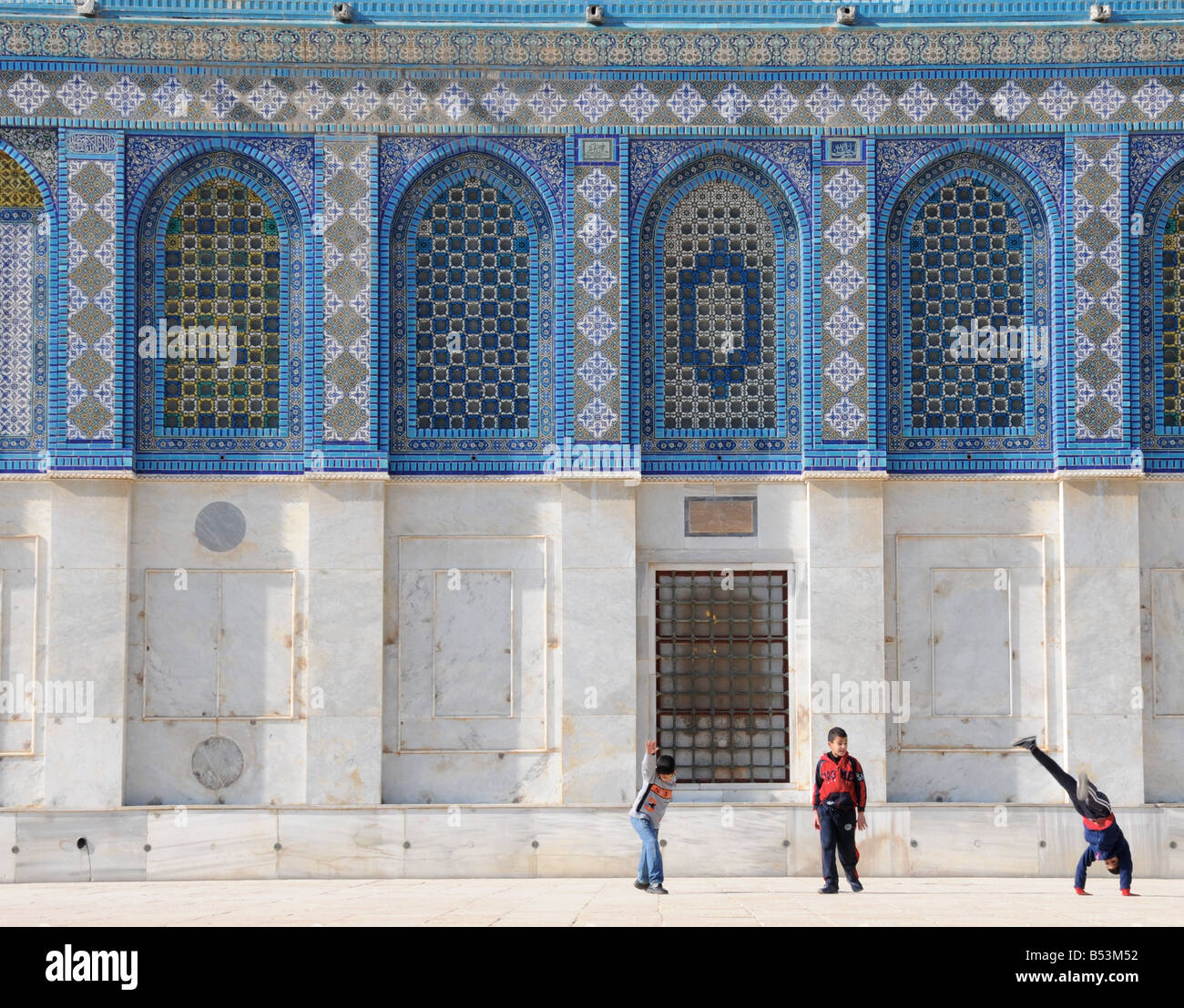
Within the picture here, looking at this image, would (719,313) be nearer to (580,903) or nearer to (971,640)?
(971,640)

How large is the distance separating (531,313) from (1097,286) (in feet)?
17.5

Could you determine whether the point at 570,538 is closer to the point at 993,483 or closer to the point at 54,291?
the point at 993,483

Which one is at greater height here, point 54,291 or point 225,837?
point 54,291

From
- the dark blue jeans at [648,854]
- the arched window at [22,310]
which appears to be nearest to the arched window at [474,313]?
the arched window at [22,310]

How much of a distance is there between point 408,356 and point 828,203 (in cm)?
422

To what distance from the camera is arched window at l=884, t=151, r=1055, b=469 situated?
15.5m

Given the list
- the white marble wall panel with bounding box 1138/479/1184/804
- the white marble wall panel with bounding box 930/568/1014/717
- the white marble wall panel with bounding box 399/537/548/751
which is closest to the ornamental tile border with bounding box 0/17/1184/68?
the white marble wall panel with bounding box 1138/479/1184/804

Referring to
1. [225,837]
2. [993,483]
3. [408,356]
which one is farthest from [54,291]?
[993,483]

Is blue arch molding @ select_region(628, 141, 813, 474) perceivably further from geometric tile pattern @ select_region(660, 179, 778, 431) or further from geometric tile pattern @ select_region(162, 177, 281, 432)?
geometric tile pattern @ select_region(162, 177, 281, 432)

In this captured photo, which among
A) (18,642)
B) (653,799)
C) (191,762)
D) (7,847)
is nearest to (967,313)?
(653,799)

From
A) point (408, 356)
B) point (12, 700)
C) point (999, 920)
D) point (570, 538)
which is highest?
point (408, 356)

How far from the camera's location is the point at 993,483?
50.6 ft

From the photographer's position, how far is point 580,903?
12641 mm

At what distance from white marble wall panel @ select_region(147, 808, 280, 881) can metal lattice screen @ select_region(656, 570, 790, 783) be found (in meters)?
3.75
